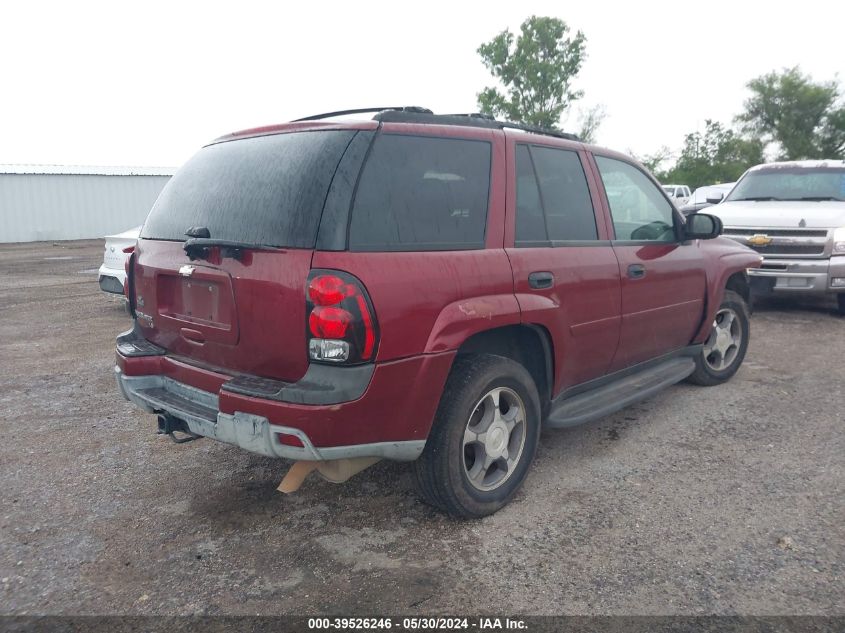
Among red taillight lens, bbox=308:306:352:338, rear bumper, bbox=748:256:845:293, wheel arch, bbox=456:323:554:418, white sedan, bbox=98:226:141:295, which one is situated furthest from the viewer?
white sedan, bbox=98:226:141:295

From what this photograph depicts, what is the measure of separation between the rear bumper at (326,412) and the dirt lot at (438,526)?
0.55 metres

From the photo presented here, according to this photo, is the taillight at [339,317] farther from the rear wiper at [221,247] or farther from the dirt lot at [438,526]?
the dirt lot at [438,526]

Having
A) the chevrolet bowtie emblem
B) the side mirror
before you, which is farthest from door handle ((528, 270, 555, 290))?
the chevrolet bowtie emblem

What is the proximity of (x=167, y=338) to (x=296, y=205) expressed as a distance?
3.53ft

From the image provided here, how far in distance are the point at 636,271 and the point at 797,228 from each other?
489 centimetres

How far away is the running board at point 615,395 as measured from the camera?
3.61 meters

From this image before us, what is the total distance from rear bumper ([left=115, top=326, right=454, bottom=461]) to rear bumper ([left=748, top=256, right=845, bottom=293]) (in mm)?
6072

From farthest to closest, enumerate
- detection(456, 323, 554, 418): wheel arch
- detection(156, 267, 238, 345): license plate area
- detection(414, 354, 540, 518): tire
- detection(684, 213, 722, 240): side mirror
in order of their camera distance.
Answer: detection(684, 213, 722, 240): side mirror < detection(456, 323, 554, 418): wheel arch < detection(414, 354, 540, 518): tire < detection(156, 267, 238, 345): license plate area

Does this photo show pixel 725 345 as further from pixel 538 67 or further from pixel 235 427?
pixel 538 67

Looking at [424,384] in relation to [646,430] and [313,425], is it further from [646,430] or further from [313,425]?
[646,430]

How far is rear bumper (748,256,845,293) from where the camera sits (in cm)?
753

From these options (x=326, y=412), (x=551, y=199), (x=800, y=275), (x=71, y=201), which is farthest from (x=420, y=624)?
(x=71, y=201)

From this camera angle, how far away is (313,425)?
8.42 ft

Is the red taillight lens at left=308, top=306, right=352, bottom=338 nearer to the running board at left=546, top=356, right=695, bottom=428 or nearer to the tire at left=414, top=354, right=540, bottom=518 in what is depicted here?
the tire at left=414, top=354, right=540, bottom=518
